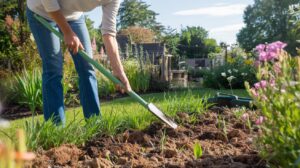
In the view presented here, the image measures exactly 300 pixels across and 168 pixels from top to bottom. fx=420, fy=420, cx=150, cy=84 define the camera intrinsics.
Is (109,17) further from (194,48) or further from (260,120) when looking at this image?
(194,48)

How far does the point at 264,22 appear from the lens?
4034cm

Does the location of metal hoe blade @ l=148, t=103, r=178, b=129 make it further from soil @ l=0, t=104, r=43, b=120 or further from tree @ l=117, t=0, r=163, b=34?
tree @ l=117, t=0, r=163, b=34

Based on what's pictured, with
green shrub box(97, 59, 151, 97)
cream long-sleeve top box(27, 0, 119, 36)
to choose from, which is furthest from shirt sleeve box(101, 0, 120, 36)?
green shrub box(97, 59, 151, 97)

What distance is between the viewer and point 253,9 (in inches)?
1671

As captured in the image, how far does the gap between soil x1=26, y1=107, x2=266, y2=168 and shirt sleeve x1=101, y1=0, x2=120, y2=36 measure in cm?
75

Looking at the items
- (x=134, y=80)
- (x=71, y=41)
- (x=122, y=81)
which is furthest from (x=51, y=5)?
(x=134, y=80)

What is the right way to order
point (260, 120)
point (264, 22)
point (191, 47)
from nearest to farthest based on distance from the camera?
point (260, 120) < point (264, 22) < point (191, 47)

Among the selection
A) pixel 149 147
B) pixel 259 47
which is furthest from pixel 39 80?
pixel 259 47

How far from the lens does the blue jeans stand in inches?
109

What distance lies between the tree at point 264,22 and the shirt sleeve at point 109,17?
35.6m

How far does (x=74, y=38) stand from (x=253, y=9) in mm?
41970

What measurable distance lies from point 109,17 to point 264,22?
39523 millimetres

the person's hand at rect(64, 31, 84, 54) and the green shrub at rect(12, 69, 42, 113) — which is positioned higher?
the person's hand at rect(64, 31, 84, 54)

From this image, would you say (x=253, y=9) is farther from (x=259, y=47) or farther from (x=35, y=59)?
(x=259, y=47)
